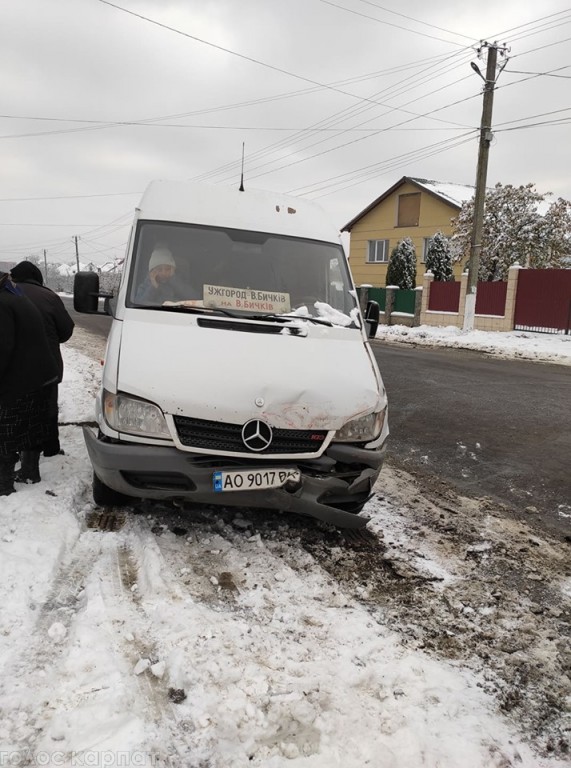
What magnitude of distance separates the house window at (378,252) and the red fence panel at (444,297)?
11.2 m

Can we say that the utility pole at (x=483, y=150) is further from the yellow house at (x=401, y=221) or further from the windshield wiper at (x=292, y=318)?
the windshield wiper at (x=292, y=318)

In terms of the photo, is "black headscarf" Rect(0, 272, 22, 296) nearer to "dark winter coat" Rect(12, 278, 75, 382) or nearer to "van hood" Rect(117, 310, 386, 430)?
"dark winter coat" Rect(12, 278, 75, 382)

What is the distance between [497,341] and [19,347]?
16.0m

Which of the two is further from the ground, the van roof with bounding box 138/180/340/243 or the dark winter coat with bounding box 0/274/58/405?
the van roof with bounding box 138/180/340/243

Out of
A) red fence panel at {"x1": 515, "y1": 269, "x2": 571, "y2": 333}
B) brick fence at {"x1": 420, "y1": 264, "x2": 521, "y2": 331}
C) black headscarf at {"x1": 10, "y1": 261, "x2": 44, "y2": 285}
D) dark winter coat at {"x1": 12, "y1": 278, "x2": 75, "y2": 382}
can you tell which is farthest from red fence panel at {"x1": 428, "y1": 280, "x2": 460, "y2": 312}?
black headscarf at {"x1": 10, "y1": 261, "x2": 44, "y2": 285}

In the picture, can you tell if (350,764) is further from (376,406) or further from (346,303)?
(346,303)

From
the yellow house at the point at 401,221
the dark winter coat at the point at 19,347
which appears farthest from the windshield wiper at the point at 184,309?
the yellow house at the point at 401,221

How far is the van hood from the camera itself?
10.4 feet

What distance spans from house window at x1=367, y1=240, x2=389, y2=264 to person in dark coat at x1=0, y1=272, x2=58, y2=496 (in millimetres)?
30951

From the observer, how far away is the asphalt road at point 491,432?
191 inches

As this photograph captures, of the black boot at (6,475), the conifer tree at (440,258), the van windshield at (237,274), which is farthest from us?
the conifer tree at (440,258)

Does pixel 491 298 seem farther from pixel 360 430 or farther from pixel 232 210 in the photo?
pixel 360 430

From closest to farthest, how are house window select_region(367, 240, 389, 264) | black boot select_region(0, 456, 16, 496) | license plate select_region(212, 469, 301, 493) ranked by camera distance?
license plate select_region(212, 469, 301, 493) → black boot select_region(0, 456, 16, 496) → house window select_region(367, 240, 389, 264)

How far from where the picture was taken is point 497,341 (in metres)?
17.4
